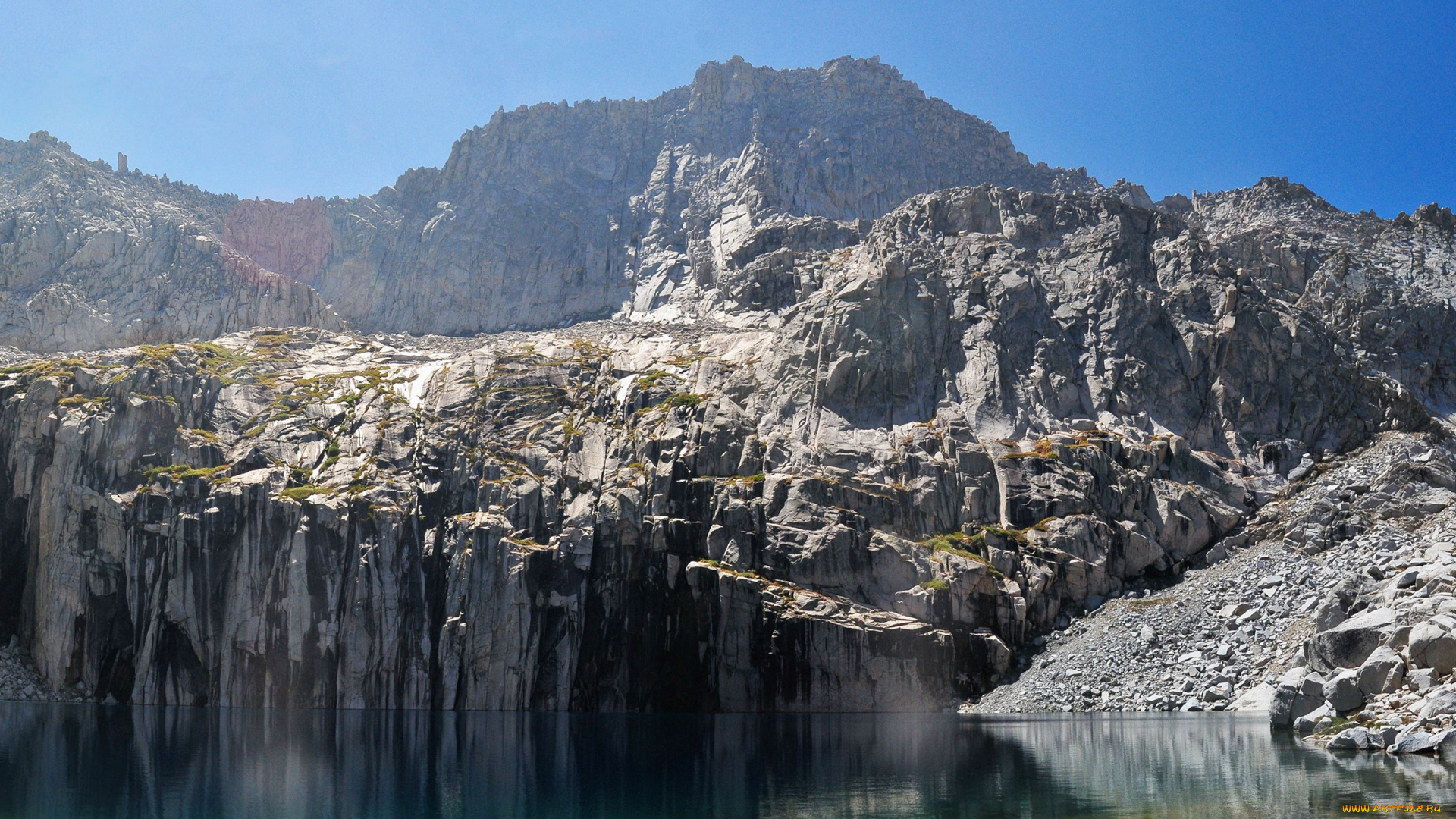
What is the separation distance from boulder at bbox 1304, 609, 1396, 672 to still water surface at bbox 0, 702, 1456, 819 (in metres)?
4.86

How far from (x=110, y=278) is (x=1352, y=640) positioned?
19516 centimetres

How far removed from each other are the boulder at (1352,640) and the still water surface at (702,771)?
4863 millimetres

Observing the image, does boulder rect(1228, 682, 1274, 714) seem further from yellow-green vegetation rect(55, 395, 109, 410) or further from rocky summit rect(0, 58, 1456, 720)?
yellow-green vegetation rect(55, 395, 109, 410)

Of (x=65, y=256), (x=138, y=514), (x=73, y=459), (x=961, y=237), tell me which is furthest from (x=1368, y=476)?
(x=65, y=256)

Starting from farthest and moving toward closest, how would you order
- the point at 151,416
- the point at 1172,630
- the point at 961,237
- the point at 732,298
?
the point at 732,298
the point at 961,237
the point at 151,416
the point at 1172,630

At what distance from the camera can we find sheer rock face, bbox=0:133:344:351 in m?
169

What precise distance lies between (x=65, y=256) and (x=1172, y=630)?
18887 cm

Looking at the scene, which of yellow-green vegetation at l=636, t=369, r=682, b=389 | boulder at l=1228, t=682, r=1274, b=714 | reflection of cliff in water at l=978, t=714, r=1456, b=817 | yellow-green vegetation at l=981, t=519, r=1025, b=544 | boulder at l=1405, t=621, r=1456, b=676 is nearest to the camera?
reflection of cliff in water at l=978, t=714, r=1456, b=817

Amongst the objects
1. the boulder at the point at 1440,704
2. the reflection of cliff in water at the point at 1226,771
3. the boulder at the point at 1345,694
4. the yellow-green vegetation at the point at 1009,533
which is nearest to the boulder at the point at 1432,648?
the boulder at the point at 1440,704

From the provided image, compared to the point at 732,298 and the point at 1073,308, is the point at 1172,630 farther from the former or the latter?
the point at 732,298

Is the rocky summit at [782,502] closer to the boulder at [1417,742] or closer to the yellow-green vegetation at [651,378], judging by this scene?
the yellow-green vegetation at [651,378]

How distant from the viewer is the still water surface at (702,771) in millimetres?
36812

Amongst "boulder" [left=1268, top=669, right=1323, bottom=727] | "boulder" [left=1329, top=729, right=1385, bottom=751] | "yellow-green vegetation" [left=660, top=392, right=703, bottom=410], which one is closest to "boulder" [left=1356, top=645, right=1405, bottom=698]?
"boulder" [left=1329, top=729, right=1385, bottom=751]

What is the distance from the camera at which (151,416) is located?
117250 mm
